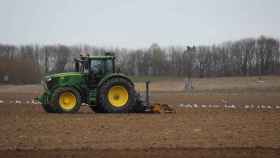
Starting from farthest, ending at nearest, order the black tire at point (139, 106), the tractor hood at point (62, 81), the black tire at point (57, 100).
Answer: the black tire at point (139, 106), the tractor hood at point (62, 81), the black tire at point (57, 100)

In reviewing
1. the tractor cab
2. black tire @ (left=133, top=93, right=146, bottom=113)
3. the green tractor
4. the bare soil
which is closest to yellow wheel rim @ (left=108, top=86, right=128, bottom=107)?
the green tractor

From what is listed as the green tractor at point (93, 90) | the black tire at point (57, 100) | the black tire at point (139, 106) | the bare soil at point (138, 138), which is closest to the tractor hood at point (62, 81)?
the green tractor at point (93, 90)

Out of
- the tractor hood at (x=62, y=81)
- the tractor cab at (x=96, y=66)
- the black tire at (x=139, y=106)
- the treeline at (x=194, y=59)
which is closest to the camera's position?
the tractor hood at (x=62, y=81)

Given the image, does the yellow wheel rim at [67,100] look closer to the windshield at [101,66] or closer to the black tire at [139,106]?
the windshield at [101,66]

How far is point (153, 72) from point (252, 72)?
19788 mm

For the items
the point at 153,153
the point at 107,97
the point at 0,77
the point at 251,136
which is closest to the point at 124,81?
the point at 107,97

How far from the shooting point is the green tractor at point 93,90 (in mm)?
18406

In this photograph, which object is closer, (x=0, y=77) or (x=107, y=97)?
(x=107, y=97)

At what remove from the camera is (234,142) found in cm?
1095

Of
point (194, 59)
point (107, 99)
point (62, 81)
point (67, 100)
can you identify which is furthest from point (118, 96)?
point (194, 59)

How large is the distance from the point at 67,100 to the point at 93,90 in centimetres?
117

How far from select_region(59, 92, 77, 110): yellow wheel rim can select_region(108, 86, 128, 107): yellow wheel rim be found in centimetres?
149

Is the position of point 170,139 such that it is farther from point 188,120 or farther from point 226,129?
point 188,120

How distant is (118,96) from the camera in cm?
1895
